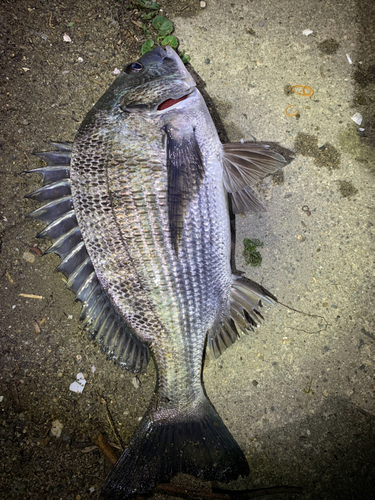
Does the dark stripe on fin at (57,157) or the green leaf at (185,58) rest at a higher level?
the green leaf at (185,58)

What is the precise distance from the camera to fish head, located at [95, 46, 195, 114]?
6.77 feet

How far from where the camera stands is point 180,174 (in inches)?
79.3

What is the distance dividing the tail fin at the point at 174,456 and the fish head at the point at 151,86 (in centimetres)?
214

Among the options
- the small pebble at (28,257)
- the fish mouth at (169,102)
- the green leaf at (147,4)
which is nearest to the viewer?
the fish mouth at (169,102)

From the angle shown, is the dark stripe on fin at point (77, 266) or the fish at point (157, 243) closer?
the fish at point (157, 243)

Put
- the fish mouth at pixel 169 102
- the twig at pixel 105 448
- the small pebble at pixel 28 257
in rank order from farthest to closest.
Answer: the small pebble at pixel 28 257 → the twig at pixel 105 448 → the fish mouth at pixel 169 102

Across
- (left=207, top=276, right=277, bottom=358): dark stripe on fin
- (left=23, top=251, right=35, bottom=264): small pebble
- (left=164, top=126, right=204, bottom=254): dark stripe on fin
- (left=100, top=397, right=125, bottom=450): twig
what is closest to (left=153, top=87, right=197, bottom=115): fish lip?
(left=164, top=126, right=204, bottom=254): dark stripe on fin

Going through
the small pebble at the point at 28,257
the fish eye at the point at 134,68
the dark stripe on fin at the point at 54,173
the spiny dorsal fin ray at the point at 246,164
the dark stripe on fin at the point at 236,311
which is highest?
the fish eye at the point at 134,68

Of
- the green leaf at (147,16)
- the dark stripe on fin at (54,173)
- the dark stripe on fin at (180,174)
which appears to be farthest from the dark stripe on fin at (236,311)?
the green leaf at (147,16)

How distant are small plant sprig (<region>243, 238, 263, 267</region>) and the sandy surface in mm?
55

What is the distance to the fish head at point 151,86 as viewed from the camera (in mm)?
2062

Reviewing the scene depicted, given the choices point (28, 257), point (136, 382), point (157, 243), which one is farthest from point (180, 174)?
point (136, 382)

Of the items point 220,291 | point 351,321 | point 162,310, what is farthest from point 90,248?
point 351,321

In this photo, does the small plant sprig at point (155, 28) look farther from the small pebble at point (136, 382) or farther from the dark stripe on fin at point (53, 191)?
the small pebble at point (136, 382)
